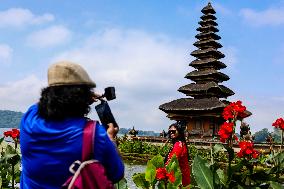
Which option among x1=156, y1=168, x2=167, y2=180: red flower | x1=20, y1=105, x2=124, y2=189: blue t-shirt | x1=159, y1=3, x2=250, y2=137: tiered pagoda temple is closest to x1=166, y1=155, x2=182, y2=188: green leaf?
x1=156, y1=168, x2=167, y2=180: red flower

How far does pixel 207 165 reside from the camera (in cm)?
490

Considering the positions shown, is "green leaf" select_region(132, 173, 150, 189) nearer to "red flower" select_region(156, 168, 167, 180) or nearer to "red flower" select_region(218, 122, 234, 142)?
"red flower" select_region(156, 168, 167, 180)

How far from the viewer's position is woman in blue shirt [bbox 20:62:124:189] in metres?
2.21

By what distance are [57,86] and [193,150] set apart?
21986 millimetres

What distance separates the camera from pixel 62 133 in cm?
222

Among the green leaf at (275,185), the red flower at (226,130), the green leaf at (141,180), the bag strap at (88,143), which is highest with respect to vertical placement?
the red flower at (226,130)

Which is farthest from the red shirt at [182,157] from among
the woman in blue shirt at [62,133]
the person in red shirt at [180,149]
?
the woman in blue shirt at [62,133]

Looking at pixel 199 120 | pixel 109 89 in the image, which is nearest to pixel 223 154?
pixel 199 120

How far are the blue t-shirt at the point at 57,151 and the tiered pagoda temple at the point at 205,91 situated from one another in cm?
3199

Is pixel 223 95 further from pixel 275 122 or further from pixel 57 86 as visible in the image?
pixel 57 86

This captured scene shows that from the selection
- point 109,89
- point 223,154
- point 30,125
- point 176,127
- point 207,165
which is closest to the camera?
point 30,125

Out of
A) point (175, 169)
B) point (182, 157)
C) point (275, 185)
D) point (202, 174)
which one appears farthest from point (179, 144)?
point (275, 185)

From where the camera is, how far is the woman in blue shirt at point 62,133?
2213mm

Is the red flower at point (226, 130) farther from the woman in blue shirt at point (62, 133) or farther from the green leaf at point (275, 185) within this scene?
the woman in blue shirt at point (62, 133)
